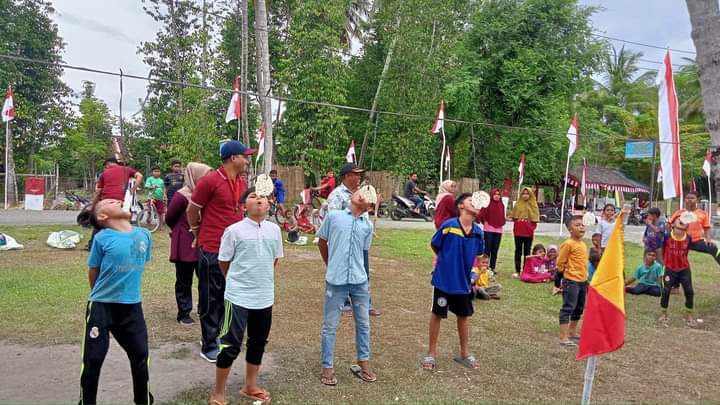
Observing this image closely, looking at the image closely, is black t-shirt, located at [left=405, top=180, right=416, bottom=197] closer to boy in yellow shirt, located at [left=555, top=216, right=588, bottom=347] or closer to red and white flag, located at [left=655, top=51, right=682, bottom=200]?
red and white flag, located at [left=655, top=51, right=682, bottom=200]

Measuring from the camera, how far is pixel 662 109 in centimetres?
714

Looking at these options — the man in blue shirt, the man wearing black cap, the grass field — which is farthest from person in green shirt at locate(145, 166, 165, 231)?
the man in blue shirt

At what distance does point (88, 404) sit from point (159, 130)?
1136 inches

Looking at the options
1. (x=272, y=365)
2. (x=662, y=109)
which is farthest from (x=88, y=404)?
(x=662, y=109)

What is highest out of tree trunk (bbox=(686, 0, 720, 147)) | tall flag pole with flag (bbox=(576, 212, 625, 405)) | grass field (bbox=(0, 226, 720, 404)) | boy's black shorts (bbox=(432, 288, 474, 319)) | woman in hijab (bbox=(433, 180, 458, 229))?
tree trunk (bbox=(686, 0, 720, 147))

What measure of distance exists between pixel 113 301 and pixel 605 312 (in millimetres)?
3076

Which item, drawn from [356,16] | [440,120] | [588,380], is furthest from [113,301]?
[356,16]

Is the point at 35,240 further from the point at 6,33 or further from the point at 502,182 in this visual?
the point at 502,182

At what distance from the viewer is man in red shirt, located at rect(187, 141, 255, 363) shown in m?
4.23

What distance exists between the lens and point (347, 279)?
412 cm

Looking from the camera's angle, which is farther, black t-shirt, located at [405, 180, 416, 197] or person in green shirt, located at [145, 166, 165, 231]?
black t-shirt, located at [405, 180, 416, 197]

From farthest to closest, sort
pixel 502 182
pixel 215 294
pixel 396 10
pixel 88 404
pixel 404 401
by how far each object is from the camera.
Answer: pixel 502 182 → pixel 396 10 → pixel 215 294 → pixel 404 401 → pixel 88 404

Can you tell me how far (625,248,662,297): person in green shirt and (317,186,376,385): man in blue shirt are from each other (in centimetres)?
661

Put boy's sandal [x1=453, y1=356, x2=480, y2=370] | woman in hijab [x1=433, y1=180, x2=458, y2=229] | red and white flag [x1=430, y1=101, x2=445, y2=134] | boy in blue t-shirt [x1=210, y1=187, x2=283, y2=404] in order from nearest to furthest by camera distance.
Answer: boy in blue t-shirt [x1=210, y1=187, x2=283, y2=404] → boy's sandal [x1=453, y1=356, x2=480, y2=370] → woman in hijab [x1=433, y1=180, x2=458, y2=229] → red and white flag [x1=430, y1=101, x2=445, y2=134]
